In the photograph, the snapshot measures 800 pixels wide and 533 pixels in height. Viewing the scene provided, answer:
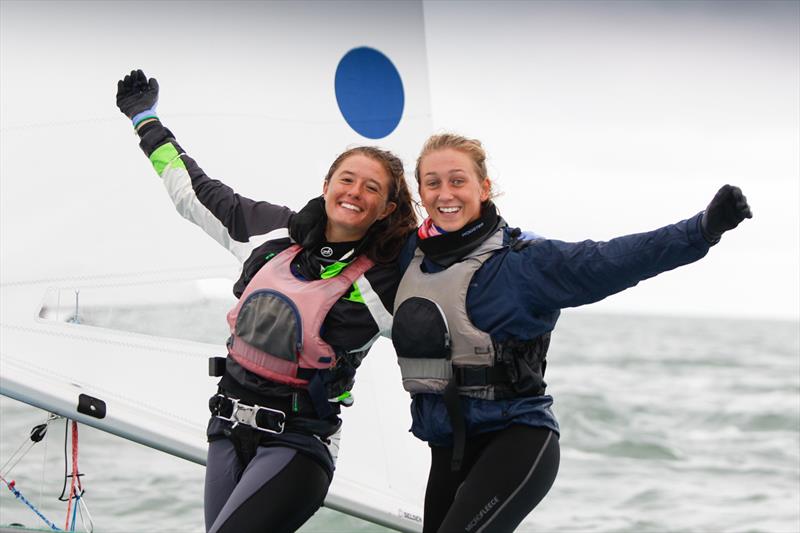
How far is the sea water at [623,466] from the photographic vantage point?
4.65 metres

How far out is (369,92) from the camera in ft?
9.21

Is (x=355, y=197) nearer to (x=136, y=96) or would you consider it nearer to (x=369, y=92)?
(x=136, y=96)

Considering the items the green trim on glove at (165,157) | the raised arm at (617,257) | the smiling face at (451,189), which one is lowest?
the raised arm at (617,257)

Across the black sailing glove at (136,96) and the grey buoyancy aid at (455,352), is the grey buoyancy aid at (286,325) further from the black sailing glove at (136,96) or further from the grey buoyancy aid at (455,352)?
the black sailing glove at (136,96)

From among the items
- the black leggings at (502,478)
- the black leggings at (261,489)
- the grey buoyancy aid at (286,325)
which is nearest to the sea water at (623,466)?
the black leggings at (261,489)

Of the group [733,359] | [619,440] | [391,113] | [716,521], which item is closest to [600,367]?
[733,359]

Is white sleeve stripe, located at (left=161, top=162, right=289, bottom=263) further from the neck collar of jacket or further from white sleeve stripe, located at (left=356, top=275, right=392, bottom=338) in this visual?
the neck collar of jacket

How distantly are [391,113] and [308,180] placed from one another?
298 millimetres

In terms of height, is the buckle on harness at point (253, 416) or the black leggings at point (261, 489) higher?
the buckle on harness at point (253, 416)

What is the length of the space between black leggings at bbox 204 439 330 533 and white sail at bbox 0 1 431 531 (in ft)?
1.73

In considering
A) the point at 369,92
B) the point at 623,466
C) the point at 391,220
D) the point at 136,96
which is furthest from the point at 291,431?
the point at 623,466

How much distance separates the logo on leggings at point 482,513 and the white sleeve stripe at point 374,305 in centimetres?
38

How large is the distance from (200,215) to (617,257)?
870 millimetres

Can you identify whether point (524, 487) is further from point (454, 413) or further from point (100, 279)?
point (100, 279)
